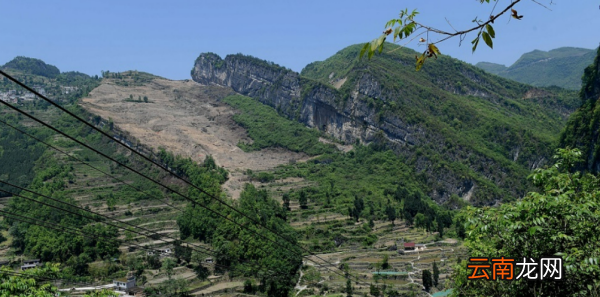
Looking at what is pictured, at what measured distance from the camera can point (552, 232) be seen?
19.2 feet

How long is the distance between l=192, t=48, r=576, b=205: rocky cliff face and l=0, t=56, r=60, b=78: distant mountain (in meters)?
80.7

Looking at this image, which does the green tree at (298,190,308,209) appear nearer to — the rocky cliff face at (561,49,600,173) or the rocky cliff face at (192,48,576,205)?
the rocky cliff face at (192,48,576,205)

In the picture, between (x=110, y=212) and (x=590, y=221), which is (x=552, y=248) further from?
(x=110, y=212)

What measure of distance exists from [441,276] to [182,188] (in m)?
46.2

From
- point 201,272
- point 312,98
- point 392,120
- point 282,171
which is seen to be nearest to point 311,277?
point 201,272

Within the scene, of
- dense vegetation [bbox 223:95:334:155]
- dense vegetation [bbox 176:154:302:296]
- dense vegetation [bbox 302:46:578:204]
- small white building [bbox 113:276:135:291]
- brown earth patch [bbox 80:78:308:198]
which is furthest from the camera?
dense vegetation [bbox 223:95:334:155]

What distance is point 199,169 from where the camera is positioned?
77312 mm

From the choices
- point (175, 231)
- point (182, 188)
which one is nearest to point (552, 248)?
point (175, 231)

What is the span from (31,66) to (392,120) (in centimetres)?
14579

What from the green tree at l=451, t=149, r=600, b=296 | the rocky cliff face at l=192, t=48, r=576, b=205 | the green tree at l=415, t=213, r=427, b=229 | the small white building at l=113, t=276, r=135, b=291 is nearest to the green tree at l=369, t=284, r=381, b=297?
the small white building at l=113, t=276, r=135, b=291

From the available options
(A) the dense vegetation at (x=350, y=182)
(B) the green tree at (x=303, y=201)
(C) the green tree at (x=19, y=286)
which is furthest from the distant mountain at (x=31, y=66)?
(C) the green tree at (x=19, y=286)

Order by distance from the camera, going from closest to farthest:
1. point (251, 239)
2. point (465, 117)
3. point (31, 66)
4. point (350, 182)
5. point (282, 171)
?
1. point (251, 239)
2. point (350, 182)
3. point (282, 171)
4. point (465, 117)
5. point (31, 66)

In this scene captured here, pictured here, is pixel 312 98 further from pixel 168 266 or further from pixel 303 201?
pixel 168 266

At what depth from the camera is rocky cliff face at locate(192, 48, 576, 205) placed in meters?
87.9
